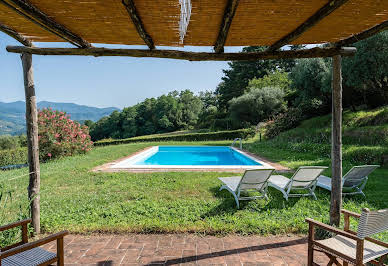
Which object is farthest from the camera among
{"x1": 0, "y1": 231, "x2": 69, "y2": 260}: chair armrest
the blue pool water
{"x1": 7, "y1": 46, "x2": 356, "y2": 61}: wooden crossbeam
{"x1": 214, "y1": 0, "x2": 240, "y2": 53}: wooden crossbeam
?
the blue pool water

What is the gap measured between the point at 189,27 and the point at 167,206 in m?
3.41

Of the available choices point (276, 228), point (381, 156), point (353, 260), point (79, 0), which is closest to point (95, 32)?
point (79, 0)

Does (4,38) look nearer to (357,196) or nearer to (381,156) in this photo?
(357,196)

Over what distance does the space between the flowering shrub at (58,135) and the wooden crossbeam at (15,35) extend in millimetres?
9375

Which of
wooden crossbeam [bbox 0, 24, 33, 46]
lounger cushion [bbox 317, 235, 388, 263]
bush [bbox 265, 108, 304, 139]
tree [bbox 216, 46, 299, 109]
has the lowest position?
lounger cushion [bbox 317, 235, 388, 263]

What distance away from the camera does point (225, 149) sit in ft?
54.2

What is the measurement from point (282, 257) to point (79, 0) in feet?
11.9

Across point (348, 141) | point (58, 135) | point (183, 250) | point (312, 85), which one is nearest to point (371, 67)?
point (348, 141)

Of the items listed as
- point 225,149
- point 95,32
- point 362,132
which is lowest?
point 225,149

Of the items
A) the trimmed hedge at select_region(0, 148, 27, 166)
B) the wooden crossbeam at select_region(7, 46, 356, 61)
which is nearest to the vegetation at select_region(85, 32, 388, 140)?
the wooden crossbeam at select_region(7, 46, 356, 61)

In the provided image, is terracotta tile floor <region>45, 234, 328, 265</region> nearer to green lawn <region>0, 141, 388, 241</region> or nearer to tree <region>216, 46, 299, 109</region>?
green lawn <region>0, 141, 388, 241</region>

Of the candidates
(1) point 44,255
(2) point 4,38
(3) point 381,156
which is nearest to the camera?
(1) point 44,255

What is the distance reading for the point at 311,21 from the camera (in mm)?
2521

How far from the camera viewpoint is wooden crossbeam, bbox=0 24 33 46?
2.82 metres
